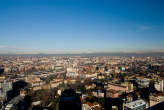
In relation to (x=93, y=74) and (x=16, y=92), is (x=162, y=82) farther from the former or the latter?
(x=16, y=92)

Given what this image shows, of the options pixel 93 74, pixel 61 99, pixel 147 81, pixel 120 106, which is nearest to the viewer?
pixel 120 106

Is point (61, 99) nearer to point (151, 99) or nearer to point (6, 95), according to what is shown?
point (6, 95)

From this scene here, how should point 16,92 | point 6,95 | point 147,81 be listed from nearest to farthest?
point 6,95 < point 16,92 < point 147,81

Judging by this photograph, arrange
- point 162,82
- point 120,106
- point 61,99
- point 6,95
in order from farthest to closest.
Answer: point 162,82, point 6,95, point 61,99, point 120,106

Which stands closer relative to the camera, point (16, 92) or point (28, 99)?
point (28, 99)

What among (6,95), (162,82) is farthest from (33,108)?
(162,82)

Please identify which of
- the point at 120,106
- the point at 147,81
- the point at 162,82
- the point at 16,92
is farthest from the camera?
the point at 147,81

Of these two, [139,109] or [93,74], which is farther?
[93,74]

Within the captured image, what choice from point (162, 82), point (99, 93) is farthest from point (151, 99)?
point (162, 82)
